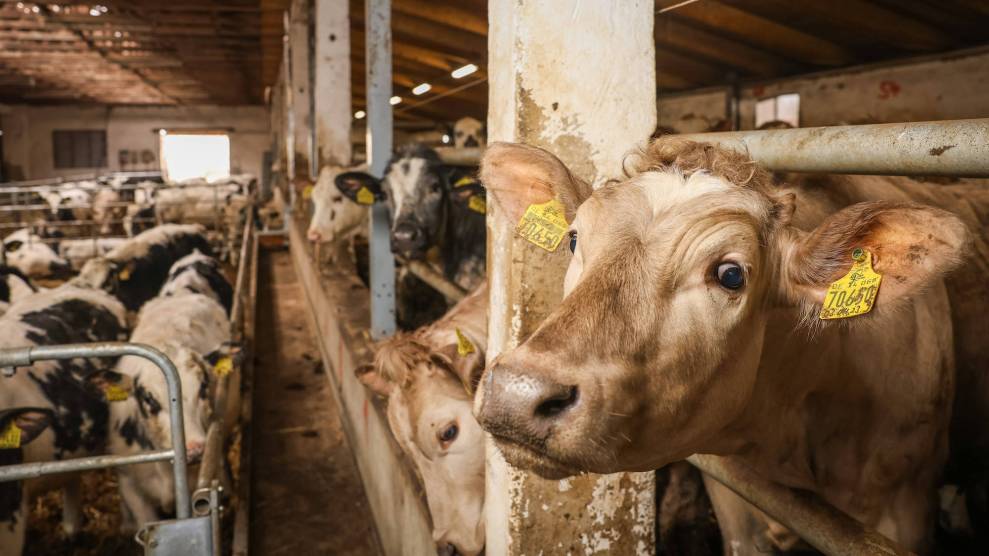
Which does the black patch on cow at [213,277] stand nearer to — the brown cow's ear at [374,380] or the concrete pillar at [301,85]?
the brown cow's ear at [374,380]

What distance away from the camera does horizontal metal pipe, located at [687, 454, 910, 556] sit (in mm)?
1458

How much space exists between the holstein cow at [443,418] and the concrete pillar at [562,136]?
578 millimetres

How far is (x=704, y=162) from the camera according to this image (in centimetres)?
163

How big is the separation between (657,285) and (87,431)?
377cm

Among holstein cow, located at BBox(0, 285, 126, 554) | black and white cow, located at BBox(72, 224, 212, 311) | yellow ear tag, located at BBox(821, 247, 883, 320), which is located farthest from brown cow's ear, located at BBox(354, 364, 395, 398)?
black and white cow, located at BBox(72, 224, 212, 311)

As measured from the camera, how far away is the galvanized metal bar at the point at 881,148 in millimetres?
1152

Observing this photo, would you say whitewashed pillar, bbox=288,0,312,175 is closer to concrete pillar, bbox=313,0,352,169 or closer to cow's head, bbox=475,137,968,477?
concrete pillar, bbox=313,0,352,169

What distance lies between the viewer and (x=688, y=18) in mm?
7992

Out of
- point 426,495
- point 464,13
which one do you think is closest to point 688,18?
point 464,13

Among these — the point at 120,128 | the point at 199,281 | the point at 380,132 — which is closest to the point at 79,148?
the point at 120,128

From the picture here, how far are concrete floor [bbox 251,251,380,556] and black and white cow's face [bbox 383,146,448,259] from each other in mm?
1528

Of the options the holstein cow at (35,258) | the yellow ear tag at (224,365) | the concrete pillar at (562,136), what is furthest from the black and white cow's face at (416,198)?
the holstein cow at (35,258)

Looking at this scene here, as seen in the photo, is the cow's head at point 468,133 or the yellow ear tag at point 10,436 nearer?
the yellow ear tag at point 10,436

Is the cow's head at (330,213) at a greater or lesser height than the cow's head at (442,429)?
greater
